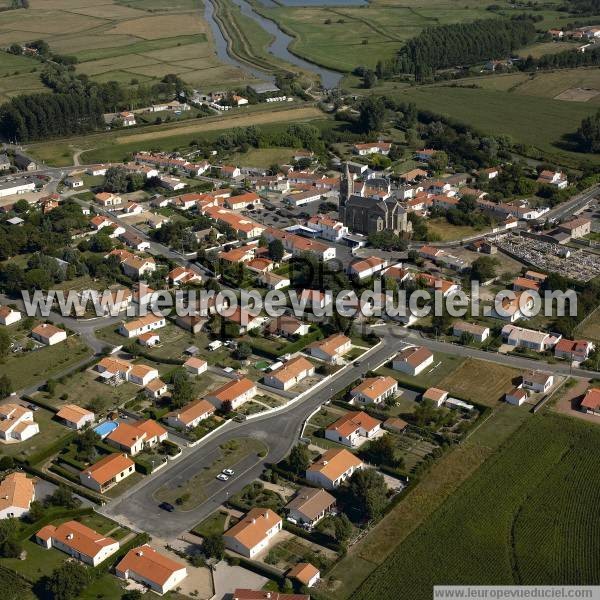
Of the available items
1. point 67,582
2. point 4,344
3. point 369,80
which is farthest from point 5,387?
point 369,80

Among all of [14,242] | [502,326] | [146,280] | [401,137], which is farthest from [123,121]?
[502,326]

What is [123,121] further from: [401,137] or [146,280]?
[146,280]

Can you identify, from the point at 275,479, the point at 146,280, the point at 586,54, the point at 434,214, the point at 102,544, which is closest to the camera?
the point at 102,544

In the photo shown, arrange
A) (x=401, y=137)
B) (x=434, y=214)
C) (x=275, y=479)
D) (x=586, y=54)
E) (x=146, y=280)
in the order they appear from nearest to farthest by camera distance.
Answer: (x=275, y=479), (x=146, y=280), (x=434, y=214), (x=401, y=137), (x=586, y=54)

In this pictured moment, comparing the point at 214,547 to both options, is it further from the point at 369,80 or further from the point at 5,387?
the point at 369,80

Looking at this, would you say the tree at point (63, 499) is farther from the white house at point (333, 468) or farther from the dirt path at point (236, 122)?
the dirt path at point (236, 122)

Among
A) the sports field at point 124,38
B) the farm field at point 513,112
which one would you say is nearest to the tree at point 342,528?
the farm field at point 513,112
